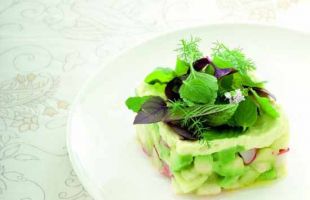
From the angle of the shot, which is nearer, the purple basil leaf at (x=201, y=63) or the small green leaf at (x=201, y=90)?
the small green leaf at (x=201, y=90)

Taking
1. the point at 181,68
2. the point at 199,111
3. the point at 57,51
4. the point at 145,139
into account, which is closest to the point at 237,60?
the point at 181,68

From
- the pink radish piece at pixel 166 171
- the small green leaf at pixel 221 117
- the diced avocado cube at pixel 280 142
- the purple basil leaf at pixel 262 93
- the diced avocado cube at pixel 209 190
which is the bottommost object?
the diced avocado cube at pixel 209 190

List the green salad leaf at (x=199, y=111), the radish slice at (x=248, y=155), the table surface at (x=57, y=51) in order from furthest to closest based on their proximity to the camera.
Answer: the table surface at (x=57, y=51)
the radish slice at (x=248, y=155)
the green salad leaf at (x=199, y=111)

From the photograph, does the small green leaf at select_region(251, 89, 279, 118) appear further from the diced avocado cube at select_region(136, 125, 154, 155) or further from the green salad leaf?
the diced avocado cube at select_region(136, 125, 154, 155)

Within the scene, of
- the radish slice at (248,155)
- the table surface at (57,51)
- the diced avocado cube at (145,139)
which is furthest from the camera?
the table surface at (57,51)

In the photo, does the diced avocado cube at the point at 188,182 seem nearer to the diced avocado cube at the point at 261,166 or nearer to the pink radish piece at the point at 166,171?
the pink radish piece at the point at 166,171

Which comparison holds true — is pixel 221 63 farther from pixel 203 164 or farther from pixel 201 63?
pixel 203 164

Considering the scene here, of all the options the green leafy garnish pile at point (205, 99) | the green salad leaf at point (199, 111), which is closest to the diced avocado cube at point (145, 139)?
the green leafy garnish pile at point (205, 99)
